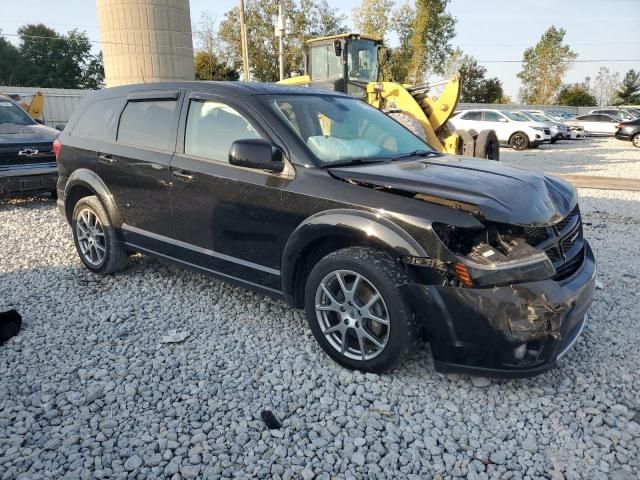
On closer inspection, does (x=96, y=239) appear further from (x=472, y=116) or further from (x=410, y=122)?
(x=472, y=116)

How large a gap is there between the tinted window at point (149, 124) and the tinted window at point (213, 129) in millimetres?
227

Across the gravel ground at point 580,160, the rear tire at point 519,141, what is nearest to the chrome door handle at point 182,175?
the gravel ground at point 580,160

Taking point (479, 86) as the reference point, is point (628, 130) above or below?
below

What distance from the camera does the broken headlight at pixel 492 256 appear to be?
104 inches

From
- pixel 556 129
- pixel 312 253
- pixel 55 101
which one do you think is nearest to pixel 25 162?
pixel 312 253

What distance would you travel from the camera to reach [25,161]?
7.85m

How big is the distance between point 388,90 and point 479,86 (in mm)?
46657

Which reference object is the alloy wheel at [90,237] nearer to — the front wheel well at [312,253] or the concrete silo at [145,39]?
the front wheel well at [312,253]

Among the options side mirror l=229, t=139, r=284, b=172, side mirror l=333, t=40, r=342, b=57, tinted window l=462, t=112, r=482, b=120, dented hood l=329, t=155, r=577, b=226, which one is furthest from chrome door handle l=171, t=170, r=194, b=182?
tinted window l=462, t=112, r=482, b=120

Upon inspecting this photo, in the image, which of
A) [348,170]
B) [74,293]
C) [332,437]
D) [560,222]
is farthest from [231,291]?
[560,222]

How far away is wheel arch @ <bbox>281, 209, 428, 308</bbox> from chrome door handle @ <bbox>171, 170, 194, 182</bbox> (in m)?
1.10

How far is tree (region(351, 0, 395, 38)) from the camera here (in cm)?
4247

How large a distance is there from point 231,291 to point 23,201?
253 inches

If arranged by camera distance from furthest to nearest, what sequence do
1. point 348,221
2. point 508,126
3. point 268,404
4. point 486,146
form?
1. point 508,126
2. point 486,146
3. point 348,221
4. point 268,404
